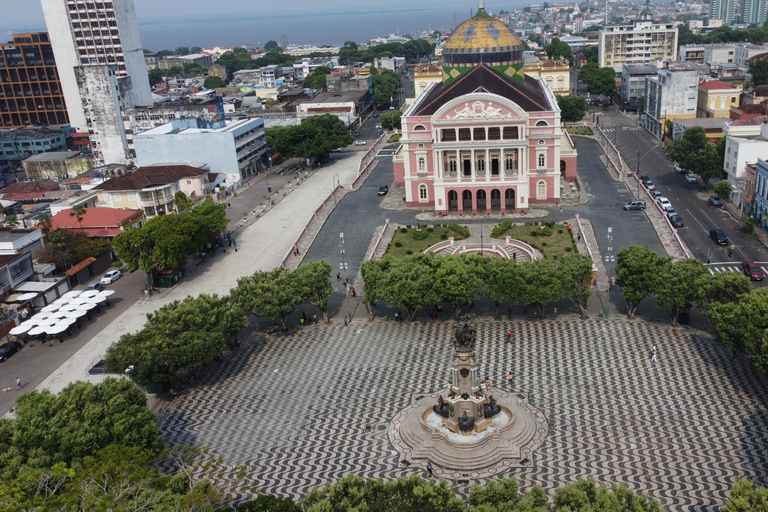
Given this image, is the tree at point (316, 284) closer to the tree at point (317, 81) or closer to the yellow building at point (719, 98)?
the yellow building at point (719, 98)

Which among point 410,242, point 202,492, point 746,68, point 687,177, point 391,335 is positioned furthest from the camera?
point 746,68

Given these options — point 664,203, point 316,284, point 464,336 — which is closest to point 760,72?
point 664,203

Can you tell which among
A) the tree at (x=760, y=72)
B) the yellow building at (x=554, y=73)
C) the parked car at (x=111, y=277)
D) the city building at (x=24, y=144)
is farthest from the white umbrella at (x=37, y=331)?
the tree at (x=760, y=72)

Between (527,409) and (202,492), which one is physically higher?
(202,492)

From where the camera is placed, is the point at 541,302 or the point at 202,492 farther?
the point at 541,302

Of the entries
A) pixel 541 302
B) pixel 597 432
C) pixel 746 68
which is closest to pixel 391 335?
pixel 541 302

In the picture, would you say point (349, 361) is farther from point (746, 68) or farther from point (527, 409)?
point (746, 68)
